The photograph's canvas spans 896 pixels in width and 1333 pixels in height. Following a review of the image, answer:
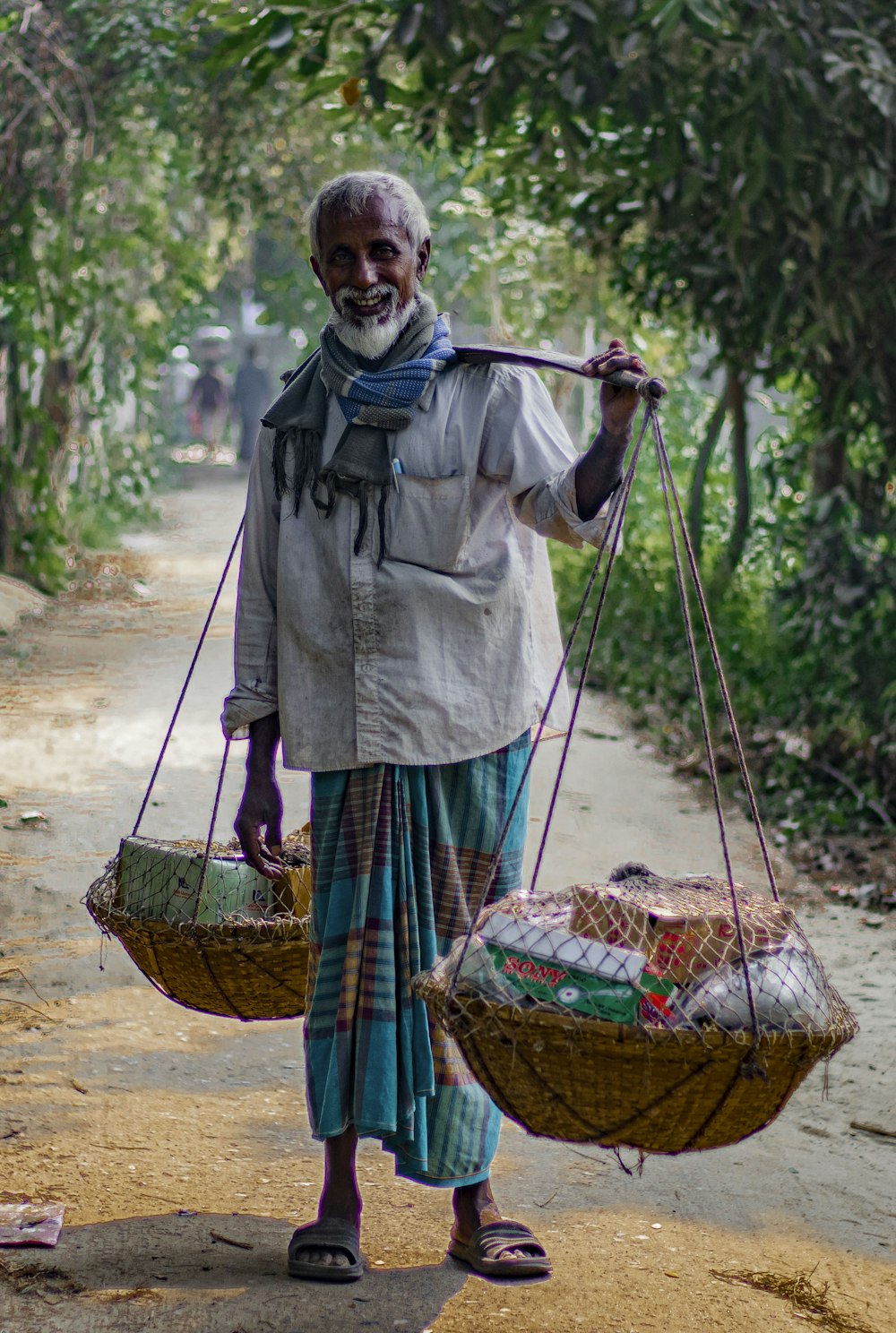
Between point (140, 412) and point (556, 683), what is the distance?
13.1 metres

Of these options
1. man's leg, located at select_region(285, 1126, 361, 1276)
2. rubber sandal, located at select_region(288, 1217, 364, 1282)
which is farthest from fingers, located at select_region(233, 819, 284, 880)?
rubber sandal, located at select_region(288, 1217, 364, 1282)

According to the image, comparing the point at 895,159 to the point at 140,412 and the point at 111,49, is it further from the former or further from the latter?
the point at 140,412

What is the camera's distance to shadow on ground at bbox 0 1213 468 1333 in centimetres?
236

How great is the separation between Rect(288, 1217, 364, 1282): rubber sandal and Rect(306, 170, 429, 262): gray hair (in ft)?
5.17

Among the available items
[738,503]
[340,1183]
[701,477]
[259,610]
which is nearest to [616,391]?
[259,610]

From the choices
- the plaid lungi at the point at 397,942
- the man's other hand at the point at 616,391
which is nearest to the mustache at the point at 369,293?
the man's other hand at the point at 616,391

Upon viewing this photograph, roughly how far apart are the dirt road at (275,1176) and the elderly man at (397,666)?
0.48 feet

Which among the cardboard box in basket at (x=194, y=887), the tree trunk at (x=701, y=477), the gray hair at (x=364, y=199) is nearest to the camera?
the gray hair at (x=364, y=199)

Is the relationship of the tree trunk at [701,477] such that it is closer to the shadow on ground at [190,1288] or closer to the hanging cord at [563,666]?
the hanging cord at [563,666]

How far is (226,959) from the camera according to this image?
8.78ft

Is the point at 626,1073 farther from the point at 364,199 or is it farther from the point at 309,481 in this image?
the point at 364,199

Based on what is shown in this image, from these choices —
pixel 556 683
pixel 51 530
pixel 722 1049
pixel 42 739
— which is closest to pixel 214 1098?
pixel 556 683

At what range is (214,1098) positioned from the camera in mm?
3400

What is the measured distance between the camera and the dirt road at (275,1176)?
8.11 ft
